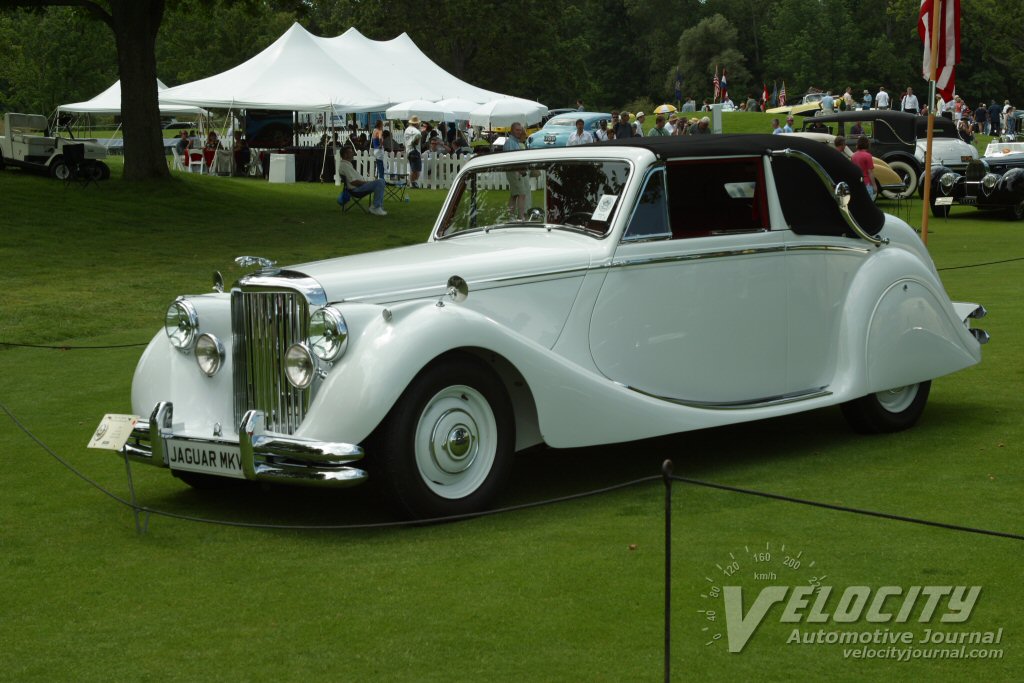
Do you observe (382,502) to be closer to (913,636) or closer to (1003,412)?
(913,636)

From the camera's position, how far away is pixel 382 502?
604cm

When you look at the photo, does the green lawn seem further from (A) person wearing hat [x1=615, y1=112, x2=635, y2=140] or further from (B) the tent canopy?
(B) the tent canopy

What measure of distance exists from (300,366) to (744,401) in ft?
8.69

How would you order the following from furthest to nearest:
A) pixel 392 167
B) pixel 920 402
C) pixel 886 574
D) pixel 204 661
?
1. pixel 392 167
2. pixel 920 402
3. pixel 886 574
4. pixel 204 661

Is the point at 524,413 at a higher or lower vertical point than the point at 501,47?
lower

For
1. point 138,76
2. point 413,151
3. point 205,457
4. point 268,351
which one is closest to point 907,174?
point 413,151

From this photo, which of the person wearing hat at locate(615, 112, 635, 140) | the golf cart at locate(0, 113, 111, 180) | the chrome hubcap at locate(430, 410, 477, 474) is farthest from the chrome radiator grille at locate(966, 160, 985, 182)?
the chrome hubcap at locate(430, 410, 477, 474)

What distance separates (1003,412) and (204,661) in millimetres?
6035

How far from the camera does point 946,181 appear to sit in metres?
26.3

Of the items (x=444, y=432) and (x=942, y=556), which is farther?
(x=444, y=432)

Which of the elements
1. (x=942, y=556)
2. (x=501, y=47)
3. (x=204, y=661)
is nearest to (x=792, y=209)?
(x=942, y=556)

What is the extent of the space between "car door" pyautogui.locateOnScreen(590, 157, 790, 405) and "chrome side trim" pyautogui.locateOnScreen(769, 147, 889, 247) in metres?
0.22

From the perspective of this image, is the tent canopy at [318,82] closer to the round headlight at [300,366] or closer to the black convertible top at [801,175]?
the black convertible top at [801,175]

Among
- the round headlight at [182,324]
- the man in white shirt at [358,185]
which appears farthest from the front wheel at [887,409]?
the man in white shirt at [358,185]
